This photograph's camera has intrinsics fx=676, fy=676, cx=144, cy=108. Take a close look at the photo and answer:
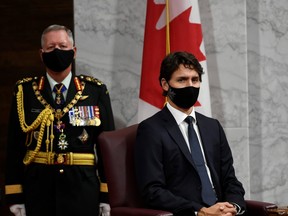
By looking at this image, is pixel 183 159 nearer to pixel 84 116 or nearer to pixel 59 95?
pixel 84 116

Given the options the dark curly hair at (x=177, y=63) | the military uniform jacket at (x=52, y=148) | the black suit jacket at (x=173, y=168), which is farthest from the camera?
the military uniform jacket at (x=52, y=148)

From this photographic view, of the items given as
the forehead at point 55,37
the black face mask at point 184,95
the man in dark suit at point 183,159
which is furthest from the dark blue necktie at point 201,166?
the forehead at point 55,37

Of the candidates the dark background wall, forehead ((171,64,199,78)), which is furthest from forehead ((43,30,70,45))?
the dark background wall

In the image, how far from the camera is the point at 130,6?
15.6ft

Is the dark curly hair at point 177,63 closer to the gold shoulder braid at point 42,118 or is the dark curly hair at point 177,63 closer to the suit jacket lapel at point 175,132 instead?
the suit jacket lapel at point 175,132

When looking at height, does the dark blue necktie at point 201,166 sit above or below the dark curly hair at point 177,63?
below

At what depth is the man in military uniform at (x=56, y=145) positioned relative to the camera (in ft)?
12.0

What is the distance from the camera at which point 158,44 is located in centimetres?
443

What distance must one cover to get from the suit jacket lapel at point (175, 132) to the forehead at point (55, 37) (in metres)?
0.70

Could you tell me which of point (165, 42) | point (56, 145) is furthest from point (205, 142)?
point (165, 42)

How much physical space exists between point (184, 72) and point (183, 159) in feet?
1.49

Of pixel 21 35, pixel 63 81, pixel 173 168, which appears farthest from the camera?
pixel 21 35

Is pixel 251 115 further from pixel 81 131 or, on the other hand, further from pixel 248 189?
pixel 81 131

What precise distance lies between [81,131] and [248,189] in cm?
148
